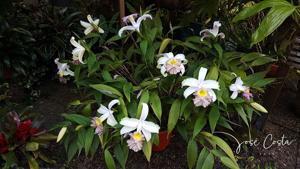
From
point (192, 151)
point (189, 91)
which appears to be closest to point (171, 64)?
point (189, 91)

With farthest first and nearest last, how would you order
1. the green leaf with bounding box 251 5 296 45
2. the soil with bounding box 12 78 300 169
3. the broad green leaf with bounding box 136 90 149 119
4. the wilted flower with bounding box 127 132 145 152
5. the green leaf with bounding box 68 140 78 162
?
the soil with bounding box 12 78 300 169 → the green leaf with bounding box 68 140 78 162 → the broad green leaf with bounding box 136 90 149 119 → the wilted flower with bounding box 127 132 145 152 → the green leaf with bounding box 251 5 296 45

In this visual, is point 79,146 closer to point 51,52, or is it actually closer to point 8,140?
point 8,140

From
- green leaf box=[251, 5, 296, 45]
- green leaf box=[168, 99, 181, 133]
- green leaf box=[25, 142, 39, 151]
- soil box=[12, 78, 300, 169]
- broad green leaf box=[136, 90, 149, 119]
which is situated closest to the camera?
green leaf box=[251, 5, 296, 45]

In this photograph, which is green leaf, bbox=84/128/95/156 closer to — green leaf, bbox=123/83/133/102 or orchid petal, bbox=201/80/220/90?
green leaf, bbox=123/83/133/102

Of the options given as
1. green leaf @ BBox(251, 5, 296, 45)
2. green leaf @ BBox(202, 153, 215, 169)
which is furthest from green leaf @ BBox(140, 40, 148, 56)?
green leaf @ BBox(251, 5, 296, 45)

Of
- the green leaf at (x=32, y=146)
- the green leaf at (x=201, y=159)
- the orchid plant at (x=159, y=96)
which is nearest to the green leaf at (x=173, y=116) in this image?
the orchid plant at (x=159, y=96)

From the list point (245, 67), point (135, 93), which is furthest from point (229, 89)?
point (135, 93)

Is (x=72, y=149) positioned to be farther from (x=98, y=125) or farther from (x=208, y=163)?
(x=208, y=163)
